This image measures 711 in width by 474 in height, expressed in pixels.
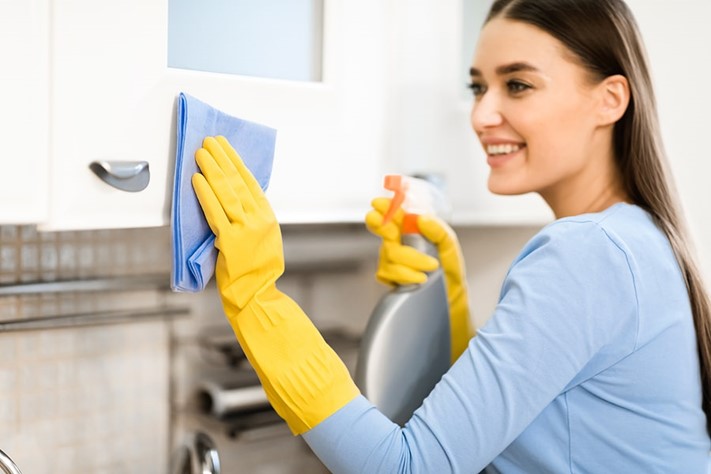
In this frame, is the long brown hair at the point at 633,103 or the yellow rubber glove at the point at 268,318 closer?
the yellow rubber glove at the point at 268,318

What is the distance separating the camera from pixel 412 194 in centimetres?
97

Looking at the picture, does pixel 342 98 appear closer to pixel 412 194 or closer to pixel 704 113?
pixel 412 194

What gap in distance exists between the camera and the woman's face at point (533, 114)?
91cm

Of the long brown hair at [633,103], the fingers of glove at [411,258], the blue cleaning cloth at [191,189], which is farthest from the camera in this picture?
the fingers of glove at [411,258]

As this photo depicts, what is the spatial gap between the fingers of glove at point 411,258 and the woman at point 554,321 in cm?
15

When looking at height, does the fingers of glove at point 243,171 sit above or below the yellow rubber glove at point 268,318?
above

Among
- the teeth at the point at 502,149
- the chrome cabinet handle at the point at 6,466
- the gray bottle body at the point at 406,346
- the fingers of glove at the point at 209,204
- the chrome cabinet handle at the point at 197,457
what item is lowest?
the chrome cabinet handle at the point at 197,457

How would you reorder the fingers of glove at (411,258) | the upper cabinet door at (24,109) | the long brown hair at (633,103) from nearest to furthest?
the upper cabinet door at (24,109) < the long brown hair at (633,103) < the fingers of glove at (411,258)

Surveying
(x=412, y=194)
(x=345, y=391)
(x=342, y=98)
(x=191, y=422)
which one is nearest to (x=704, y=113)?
(x=412, y=194)

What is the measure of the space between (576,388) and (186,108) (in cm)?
52

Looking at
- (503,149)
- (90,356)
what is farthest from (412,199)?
(90,356)

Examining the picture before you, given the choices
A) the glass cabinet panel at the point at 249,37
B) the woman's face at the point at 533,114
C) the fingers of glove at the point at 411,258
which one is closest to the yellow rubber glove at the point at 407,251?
the fingers of glove at the point at 411,258

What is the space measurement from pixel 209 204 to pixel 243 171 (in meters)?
0.06

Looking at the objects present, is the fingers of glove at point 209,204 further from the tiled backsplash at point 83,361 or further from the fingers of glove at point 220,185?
the tiled backsplash at point 83,361
